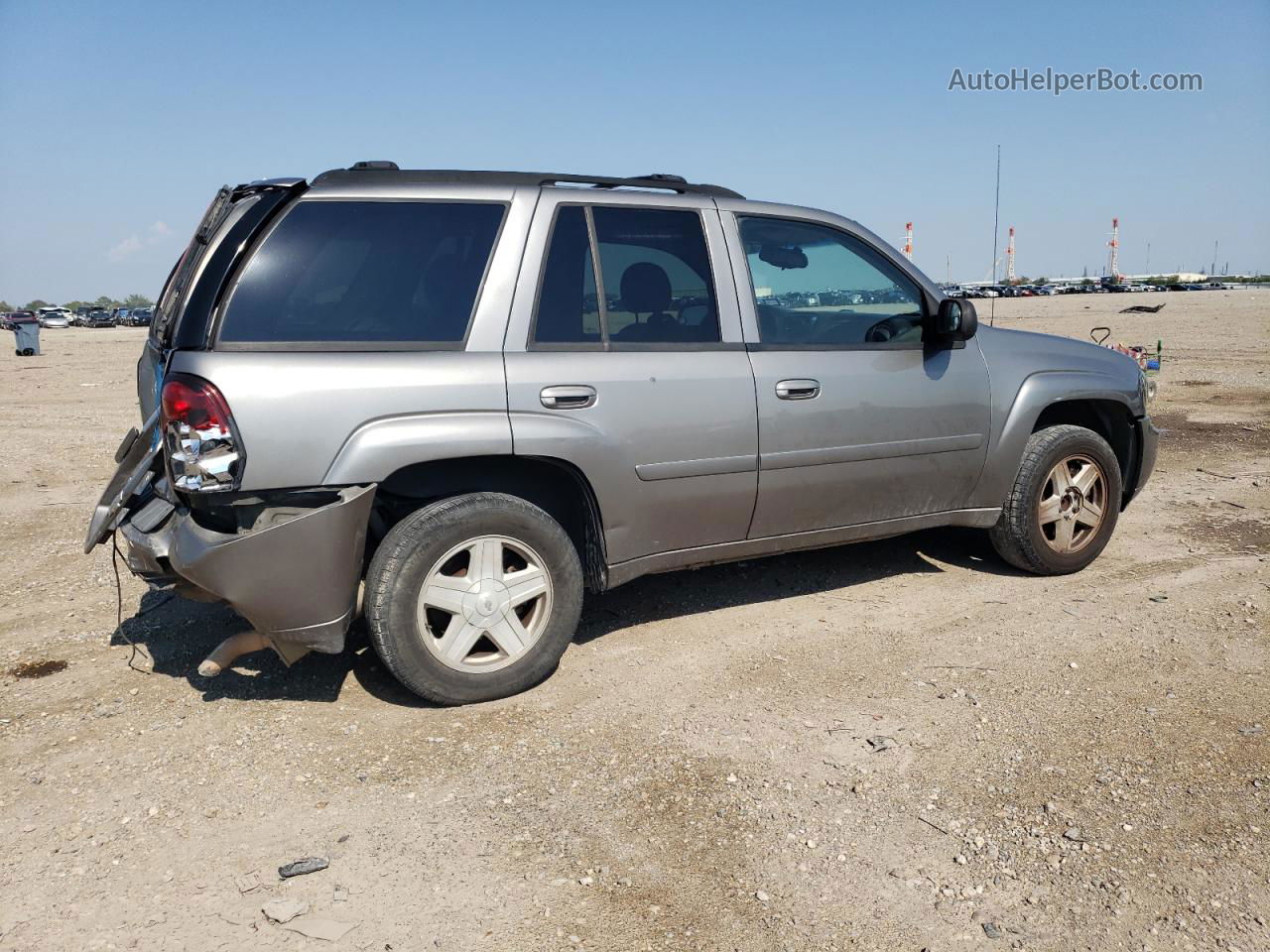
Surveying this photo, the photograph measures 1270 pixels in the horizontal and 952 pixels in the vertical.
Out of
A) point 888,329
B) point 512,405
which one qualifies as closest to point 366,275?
point 512,405

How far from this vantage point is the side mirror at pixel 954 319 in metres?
4.76

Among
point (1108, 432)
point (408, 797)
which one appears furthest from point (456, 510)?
point (1108, 432)

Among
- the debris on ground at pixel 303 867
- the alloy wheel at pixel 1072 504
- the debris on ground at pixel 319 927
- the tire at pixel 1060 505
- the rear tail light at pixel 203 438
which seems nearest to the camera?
the debris on ground at pixel 319 927

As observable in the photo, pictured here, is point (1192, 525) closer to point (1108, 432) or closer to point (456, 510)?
point (1108, 432)

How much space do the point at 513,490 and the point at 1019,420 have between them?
2615mm

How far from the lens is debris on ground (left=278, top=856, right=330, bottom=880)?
284 centimetres

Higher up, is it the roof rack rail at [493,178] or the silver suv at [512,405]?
the roof rack rail at [493,178]

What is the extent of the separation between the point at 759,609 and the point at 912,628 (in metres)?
0.73

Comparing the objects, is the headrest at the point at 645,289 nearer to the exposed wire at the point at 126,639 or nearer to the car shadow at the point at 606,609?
the car shadow at the point at 606,609

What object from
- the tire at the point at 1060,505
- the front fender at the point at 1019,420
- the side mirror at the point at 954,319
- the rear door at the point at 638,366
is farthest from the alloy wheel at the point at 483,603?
the tire at the point at 1060,505

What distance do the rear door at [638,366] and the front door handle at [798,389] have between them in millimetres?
154

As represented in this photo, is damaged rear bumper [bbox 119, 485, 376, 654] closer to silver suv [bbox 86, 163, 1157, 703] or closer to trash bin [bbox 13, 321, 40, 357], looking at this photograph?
silver suv [bbox 86, 163, 1157, 703]

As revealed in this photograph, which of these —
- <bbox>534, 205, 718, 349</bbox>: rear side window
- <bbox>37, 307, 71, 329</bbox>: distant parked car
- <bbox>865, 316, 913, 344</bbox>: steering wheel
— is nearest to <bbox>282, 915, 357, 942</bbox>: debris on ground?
<bbox>534, 205, 718, 349</bbox>: rear side window

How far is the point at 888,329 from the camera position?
16.0ft
